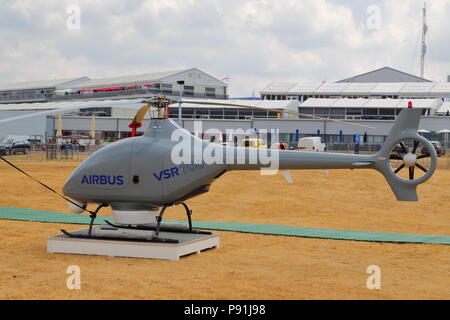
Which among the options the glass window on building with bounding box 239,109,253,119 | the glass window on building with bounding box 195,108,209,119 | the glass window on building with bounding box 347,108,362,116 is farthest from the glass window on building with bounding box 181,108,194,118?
the glass window on building with bounding box 347,108,362,116

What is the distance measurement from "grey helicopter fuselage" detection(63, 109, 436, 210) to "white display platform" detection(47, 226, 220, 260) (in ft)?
2.20

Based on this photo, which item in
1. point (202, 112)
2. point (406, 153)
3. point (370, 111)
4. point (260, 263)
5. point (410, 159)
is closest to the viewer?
point (410, 159)

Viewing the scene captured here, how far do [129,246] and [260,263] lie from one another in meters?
2.86

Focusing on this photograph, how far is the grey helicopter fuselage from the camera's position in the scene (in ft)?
42.1

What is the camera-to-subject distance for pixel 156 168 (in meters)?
13.2

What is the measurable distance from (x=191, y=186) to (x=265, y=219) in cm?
875

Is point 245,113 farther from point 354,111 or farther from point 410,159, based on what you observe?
point 410,159

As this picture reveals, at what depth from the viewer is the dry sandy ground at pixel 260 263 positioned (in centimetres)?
1004

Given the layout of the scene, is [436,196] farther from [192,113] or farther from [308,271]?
[192,113]

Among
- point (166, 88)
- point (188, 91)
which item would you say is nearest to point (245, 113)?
point (166, 88)

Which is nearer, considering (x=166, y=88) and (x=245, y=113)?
(x=245, y=113)

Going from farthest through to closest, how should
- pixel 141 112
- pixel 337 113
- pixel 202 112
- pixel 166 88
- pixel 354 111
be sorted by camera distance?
pixel 166 88 → pixel 202 112 → pixel 337 113 → pixel 354 111 → pixel 141 112

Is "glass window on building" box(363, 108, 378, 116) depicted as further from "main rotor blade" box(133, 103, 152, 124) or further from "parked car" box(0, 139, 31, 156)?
"main rotor blade" box(133, 103, 152, 124)

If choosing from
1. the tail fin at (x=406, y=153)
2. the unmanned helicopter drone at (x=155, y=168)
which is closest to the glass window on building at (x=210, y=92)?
the unmanned helicopter drone at (x=155, y=168)
